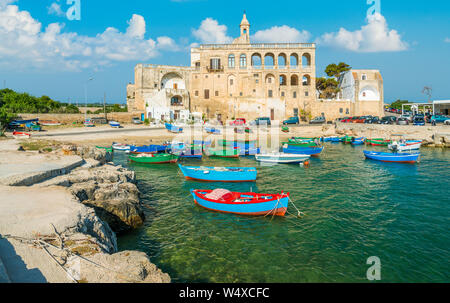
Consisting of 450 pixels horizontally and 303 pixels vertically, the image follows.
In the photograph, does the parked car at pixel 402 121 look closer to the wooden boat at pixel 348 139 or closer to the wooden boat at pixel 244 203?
the wooden boat at pixel 348 139

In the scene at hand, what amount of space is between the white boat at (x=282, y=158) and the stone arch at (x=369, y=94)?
38.0m

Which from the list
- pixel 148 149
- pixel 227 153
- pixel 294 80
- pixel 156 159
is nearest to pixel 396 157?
pixel 227 153

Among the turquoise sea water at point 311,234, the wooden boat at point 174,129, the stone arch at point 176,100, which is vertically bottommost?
the turquoise sea water at point 311,234

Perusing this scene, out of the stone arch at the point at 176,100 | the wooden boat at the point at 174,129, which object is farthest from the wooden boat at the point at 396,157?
the stone arch at the point at 176,100

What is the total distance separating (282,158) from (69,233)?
23.0 meters

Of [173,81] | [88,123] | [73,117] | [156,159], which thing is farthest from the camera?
[173,81]

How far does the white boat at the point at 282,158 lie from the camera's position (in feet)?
94.1

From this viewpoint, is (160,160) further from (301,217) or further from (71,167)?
(301,217)

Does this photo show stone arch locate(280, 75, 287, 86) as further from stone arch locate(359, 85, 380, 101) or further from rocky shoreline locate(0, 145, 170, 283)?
rocky shoreline locate(0, 145, 170, 283)

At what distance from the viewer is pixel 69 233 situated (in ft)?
30.2

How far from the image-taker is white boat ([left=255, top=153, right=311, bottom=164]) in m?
28.7

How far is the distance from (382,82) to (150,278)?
6374 centimetres

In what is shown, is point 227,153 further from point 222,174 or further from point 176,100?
point 176,100

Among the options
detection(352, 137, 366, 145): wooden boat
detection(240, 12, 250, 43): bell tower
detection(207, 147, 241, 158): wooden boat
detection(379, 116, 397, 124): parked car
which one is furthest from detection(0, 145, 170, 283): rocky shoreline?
→ detection(240, 12, 250, 43): bell tower
